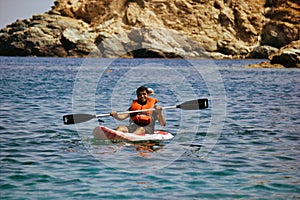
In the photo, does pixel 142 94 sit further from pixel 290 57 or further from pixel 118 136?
pixel 290 57

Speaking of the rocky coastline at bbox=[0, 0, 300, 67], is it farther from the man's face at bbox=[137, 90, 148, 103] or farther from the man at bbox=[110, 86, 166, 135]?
the man's face at bbox=[137, 90, 148, 103]

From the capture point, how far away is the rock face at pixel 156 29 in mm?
109000

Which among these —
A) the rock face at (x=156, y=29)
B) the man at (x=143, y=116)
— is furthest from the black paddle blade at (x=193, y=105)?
the rock face at (x=156, y=29)

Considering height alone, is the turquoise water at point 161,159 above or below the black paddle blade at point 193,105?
below

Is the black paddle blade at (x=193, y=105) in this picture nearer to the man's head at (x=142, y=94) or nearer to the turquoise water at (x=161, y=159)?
the turquoise water at (x=161, y=159)

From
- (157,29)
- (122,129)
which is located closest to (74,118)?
(122,129)

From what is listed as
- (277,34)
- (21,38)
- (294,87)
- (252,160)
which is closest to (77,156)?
(252,160)

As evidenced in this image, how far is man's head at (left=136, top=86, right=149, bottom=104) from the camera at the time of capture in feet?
47.6

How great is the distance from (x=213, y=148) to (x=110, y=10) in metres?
122

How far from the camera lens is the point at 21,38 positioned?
113 metres

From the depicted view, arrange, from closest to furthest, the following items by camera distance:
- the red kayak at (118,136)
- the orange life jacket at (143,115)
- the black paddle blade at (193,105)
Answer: the red kayak at (118,136) < the orange life jacket at (143,115) < the black paddle blade at (193,105)

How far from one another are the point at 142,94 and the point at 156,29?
10177 centimetres

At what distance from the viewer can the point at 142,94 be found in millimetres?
14594

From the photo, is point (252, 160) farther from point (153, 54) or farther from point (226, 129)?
point (153, 54)
